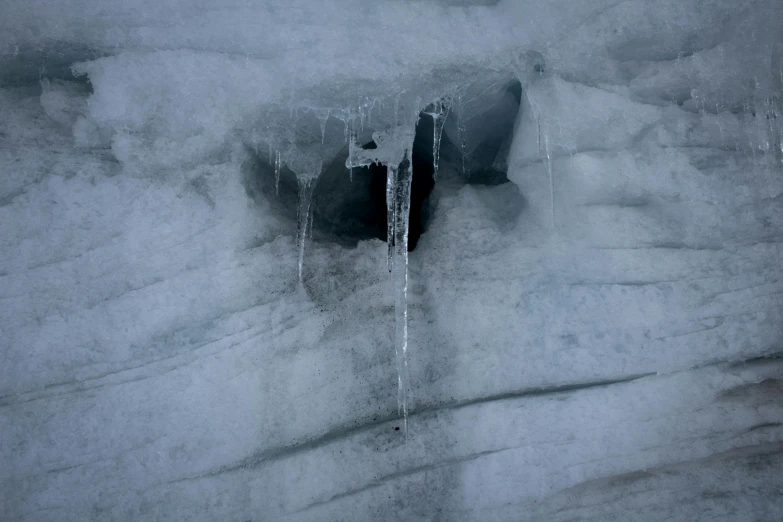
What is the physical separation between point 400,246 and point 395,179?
0.28 meters

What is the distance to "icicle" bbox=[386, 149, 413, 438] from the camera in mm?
2320

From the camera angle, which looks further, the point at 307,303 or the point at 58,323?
the point at 307,303

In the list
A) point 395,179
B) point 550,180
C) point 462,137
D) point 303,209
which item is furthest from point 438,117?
point 303,209

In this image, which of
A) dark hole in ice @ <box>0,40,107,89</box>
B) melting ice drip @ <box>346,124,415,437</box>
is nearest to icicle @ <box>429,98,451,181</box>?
melting ice drip @ <box>346,124,415,437</box>

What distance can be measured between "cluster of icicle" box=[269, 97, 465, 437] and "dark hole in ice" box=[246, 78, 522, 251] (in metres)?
0.14

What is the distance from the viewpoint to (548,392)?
2377mm

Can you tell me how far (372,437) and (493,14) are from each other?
5.94 ft

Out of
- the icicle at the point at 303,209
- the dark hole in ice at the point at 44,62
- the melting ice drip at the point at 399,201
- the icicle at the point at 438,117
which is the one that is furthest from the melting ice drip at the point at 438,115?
the dark hole in ice at the point at 44,62

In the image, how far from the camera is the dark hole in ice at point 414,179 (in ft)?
8.50

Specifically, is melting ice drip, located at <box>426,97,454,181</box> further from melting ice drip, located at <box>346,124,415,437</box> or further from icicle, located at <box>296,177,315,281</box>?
icicle, located at <box>296,177,315,281</box>

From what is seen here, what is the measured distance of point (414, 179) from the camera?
3066 mm

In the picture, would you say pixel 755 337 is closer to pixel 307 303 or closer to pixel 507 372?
pixel 507 372

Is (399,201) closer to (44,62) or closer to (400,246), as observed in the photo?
(400,246)

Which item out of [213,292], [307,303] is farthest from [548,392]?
[213,292]
